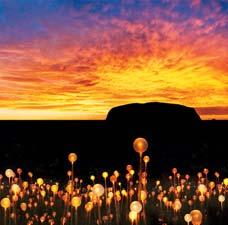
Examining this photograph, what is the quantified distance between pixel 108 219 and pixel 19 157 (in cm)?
2132

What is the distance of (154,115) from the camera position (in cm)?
8181

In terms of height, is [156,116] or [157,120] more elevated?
[156,116]

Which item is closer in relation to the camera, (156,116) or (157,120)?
(157,120)

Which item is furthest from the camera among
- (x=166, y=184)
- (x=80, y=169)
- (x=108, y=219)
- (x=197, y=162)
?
(x=197, y=162)

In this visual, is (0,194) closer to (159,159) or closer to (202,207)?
(202,207)

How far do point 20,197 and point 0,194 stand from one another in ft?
3.43

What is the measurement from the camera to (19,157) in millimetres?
29891

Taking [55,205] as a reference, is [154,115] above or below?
above

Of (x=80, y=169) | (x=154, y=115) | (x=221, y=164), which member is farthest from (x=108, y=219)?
(x=154, y=115)

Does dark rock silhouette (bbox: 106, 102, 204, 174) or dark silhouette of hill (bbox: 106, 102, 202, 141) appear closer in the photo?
dark rock silhouette (bbox: 106, 102, 204, 174)

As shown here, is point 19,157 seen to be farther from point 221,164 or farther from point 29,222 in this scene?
point 29,222

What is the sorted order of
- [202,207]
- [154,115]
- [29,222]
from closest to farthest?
[29,222] < [202,207] < [154,115]

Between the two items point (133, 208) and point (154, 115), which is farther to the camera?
point (154, 115)

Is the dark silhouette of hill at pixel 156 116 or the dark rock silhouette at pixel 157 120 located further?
the dark silhouette of hill at pixel 156 116
